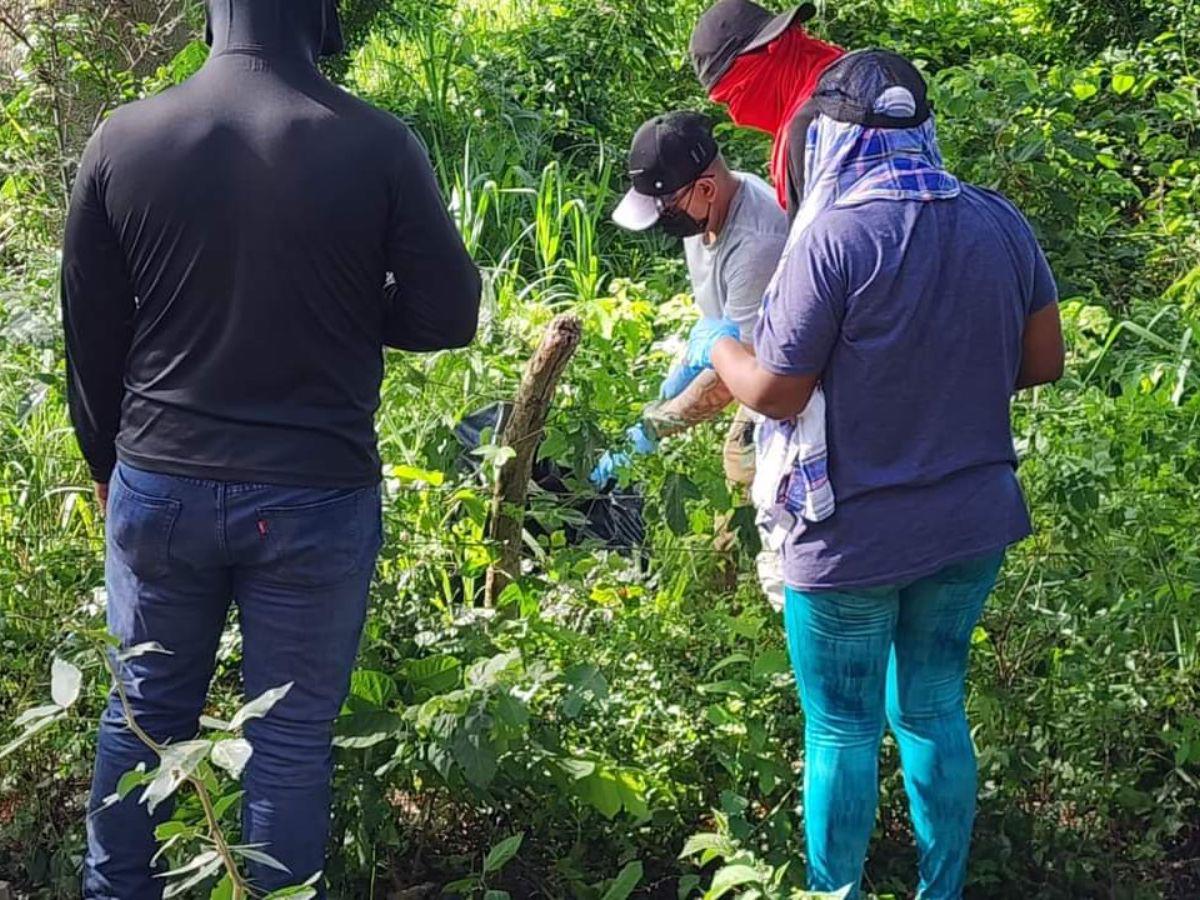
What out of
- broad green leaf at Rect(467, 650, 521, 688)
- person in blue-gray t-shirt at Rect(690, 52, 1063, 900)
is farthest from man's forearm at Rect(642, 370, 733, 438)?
broad green leaf at Rect(467, 650, 521, 688)

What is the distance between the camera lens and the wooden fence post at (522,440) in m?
2.82

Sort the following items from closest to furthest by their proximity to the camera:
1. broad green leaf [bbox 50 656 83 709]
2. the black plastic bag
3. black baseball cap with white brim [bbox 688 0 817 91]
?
broad green leaf [bbox 50 656 83 709]
black baseball cap with white brim [bbox 688 0 817 91]
the black plastic bag

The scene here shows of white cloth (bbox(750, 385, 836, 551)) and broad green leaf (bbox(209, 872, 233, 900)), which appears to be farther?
white cloth (bbox(750, 385, 836, 551))

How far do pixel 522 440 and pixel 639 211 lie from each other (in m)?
0.60

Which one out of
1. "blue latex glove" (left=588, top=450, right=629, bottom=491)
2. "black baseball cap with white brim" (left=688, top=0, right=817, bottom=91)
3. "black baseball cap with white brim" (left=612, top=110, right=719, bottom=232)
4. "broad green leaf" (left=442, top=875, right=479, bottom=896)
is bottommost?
"broad green leaf" (left=442, top=875, right=479, bottom=896)

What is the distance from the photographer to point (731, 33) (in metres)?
3.34

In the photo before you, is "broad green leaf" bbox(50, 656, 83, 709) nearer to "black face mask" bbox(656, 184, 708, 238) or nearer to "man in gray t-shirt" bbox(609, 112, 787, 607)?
"man in gray t-shirt" bbox(609, 112, 787, 607)

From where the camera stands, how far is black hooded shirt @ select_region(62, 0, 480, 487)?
215 centimetres

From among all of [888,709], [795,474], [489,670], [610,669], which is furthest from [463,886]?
[795,474]

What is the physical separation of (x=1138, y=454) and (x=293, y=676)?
183 cm

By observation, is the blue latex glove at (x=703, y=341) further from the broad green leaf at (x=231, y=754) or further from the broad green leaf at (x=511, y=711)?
the broad green leaf at (x=231, y=754)

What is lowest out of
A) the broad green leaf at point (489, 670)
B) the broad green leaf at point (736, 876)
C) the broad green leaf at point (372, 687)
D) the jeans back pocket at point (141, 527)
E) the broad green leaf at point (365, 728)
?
the broad green leaf at point (365, 728)

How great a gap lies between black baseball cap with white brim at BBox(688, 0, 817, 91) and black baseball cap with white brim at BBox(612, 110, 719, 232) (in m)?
0.24

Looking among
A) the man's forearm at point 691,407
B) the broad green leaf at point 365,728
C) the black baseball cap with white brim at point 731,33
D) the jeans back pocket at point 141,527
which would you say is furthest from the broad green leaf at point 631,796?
the black baseball cap with white brim at point 731,33
